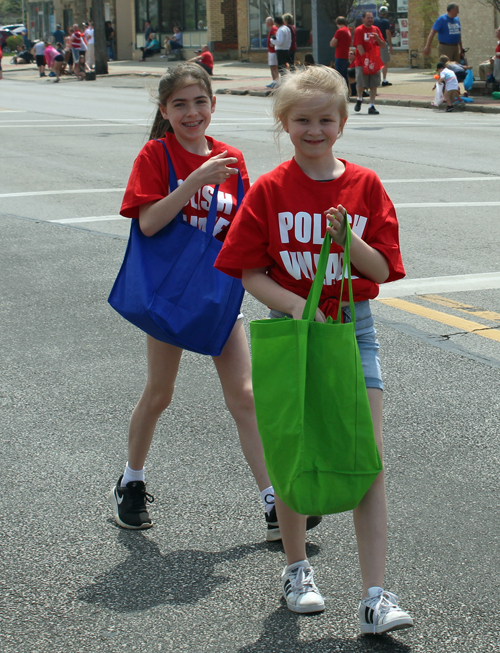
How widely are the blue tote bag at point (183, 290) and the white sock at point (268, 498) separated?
590mm

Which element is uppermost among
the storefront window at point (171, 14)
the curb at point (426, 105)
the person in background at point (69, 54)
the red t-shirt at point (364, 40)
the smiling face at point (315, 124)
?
the storefront window at point (171, 14)

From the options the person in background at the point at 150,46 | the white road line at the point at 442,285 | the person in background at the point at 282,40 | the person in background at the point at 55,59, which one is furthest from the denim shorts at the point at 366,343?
the person in background at the point at 150,46

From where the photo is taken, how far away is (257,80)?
110 feet

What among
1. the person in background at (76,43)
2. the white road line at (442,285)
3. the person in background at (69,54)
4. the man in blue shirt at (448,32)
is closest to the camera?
the white road line at (442,285)

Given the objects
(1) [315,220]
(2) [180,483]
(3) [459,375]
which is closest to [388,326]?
(3) [459,375]

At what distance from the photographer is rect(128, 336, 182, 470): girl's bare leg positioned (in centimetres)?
350

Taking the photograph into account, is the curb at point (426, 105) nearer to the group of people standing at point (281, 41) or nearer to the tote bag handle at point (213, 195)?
the group of people standing at point (281, 41)

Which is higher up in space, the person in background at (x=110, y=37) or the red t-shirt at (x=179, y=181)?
the person in background at (x=110, y=37)

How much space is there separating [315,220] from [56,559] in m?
1.59

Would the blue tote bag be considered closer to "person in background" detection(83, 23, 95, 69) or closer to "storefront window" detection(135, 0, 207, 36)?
"person in background" detection(83, 23, 95, 69)

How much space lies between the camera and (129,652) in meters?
2.73

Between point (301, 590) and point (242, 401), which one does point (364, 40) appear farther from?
point (301, 590)

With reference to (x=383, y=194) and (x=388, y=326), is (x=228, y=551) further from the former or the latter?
(x=388, y=326)

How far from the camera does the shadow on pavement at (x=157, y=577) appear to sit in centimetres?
303
